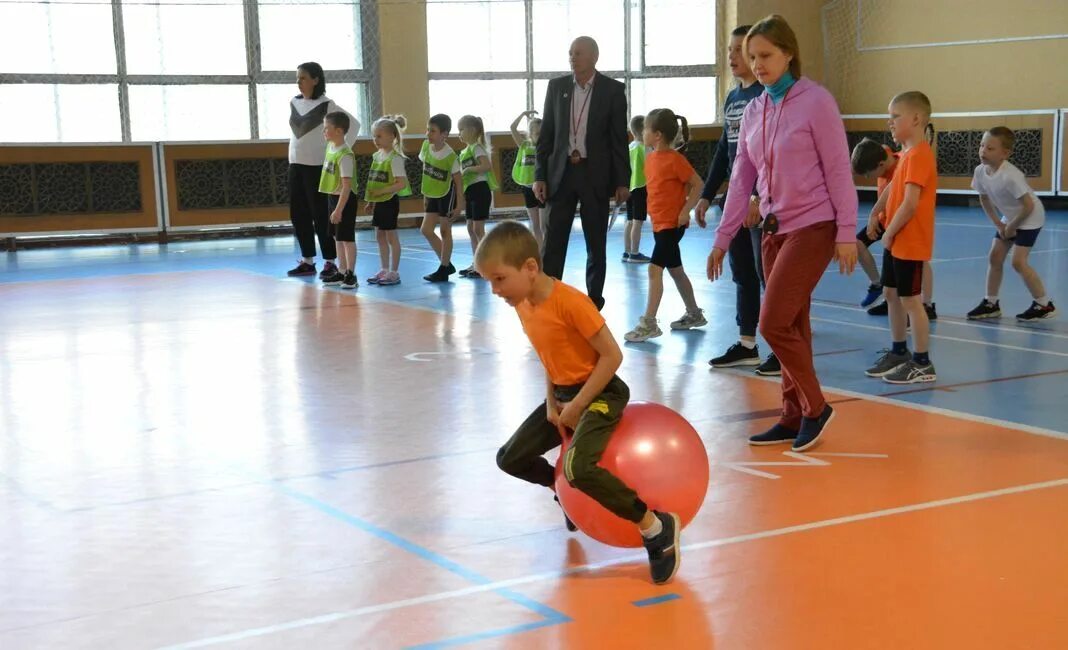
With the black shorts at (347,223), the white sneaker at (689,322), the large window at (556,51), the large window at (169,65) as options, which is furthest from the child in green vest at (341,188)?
the large window at (556,51)

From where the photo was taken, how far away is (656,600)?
3662 mm

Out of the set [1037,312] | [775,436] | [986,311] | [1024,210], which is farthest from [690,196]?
[775,436]

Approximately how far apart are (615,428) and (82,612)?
1.66 m

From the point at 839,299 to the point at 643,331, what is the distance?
8.16 feet

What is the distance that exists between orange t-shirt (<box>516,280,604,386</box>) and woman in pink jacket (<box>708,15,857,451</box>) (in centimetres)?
156

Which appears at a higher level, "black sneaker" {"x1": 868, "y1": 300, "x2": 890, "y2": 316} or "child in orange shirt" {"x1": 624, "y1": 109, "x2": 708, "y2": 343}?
"child in orange shirt" {"x1": 624, "y1": 109, "x2": 708, "y2": 343}

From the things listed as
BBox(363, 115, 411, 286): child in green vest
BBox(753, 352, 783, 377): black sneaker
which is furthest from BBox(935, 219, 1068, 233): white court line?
BBox(753, 352, 783, 377): black sneaker

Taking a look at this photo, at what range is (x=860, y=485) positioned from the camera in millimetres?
4797

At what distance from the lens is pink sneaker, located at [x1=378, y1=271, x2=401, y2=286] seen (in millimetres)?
11438

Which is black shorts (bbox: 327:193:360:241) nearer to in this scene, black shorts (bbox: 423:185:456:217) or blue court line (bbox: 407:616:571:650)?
black shorts (bbox: 423:185:456:217)

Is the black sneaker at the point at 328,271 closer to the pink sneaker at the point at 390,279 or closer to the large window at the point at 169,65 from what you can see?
the pink sneaker at the point at 390,279

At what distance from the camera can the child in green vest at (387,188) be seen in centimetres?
1136

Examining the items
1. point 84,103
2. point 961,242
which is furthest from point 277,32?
point 961,242

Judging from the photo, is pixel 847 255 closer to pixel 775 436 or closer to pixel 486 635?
pixel 775 436
